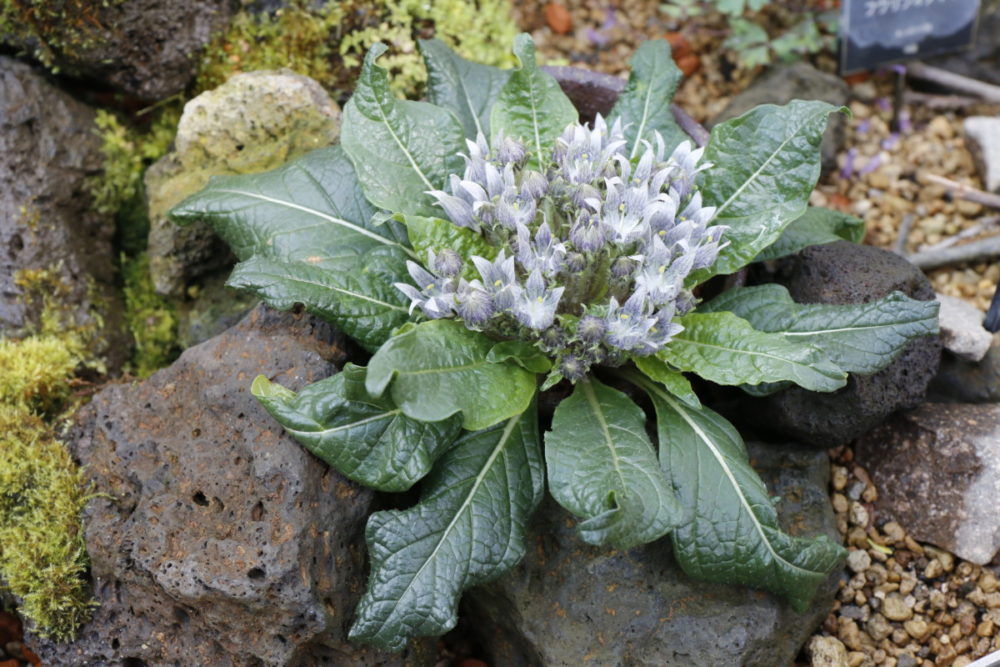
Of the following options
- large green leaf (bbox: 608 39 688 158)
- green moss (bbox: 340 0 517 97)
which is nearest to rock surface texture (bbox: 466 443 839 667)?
large green leaf (bbox: 608 39 688 158)

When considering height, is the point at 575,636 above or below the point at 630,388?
below

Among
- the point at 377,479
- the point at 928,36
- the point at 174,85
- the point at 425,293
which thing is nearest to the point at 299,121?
the point at 174,85

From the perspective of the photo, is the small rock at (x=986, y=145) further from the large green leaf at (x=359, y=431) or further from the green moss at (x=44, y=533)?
the green moss at (x=44, y=533)

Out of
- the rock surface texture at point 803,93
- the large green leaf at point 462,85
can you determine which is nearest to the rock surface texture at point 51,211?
the large green leaf at point 462,85

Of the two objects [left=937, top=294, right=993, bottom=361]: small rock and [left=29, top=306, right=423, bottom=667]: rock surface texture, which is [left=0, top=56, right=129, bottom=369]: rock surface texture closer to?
[left=29, top=306, right=423, bottom=667]: rock surface texture

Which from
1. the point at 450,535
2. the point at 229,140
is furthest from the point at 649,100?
the point at 450,535

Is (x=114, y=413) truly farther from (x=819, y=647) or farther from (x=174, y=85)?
(x=819, y=647)
